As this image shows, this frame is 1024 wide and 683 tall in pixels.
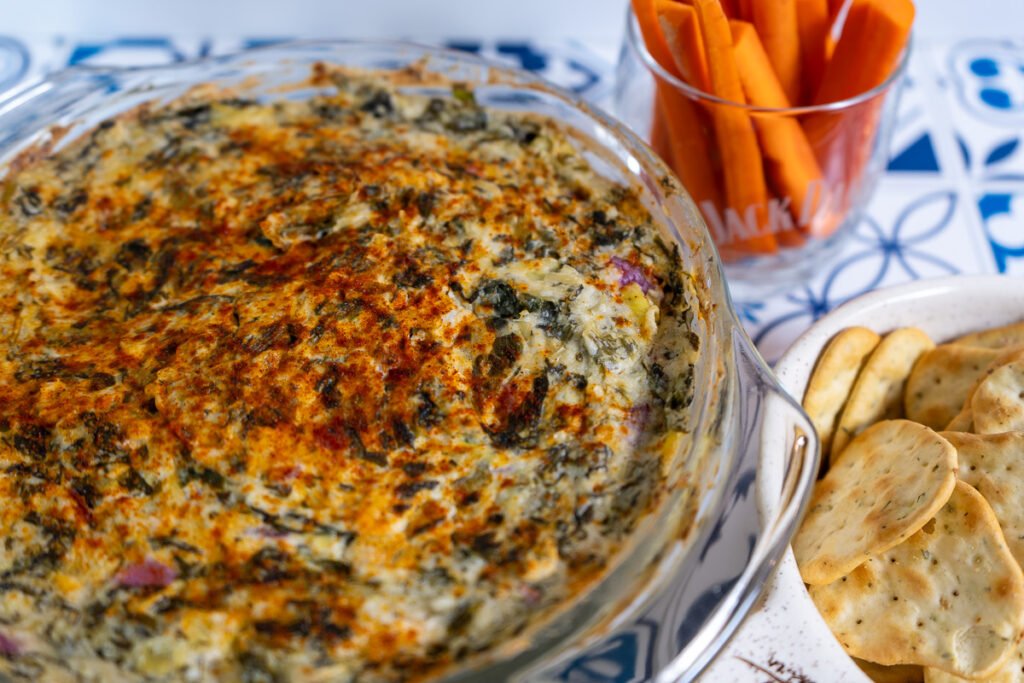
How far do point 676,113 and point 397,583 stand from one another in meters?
0.90

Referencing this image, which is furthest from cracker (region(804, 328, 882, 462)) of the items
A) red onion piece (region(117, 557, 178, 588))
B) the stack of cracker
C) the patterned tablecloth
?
red onion piece (region(117, 557, 178, 588))

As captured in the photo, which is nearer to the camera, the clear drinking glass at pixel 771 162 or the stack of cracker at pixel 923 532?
the stack of cracker at pixel 923 532

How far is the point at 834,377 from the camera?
1383 millimetres

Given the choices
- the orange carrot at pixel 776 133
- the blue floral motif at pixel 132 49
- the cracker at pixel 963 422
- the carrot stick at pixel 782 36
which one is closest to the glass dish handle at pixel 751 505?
the cracker at pixel 963 422

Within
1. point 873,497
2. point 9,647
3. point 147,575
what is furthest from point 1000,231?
point 9,647

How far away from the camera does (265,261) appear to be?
4.12ft

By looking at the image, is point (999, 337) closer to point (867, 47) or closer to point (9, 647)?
point (867, 47)

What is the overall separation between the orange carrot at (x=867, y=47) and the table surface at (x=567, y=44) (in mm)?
432

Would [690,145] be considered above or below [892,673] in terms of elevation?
above

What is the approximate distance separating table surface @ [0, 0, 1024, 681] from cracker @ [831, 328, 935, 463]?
58cm

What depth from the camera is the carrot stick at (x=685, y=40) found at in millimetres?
1438

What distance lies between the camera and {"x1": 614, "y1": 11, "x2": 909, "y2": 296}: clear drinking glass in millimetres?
1526

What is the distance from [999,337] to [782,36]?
21.7 inches

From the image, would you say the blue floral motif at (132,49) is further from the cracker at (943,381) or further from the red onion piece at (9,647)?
the cracker at (943,381)
